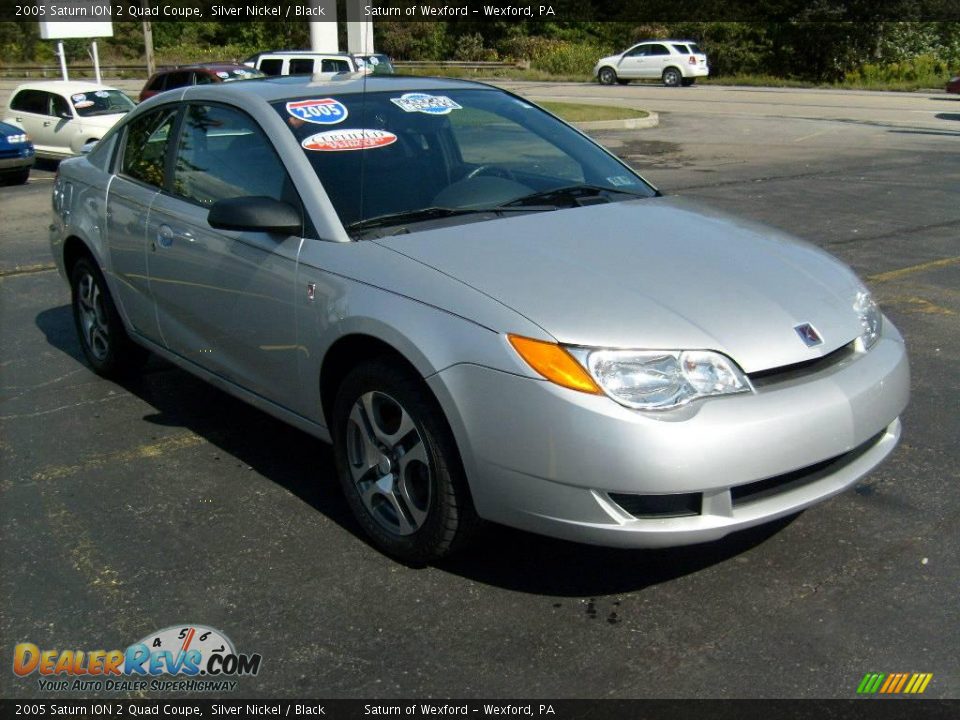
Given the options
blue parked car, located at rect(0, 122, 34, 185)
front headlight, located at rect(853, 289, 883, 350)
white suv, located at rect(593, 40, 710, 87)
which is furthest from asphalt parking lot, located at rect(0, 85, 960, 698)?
white suv, located at rect(593, 40, 710, 87)

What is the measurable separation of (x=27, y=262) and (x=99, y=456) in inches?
208

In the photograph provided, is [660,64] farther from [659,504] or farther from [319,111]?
[659,504]

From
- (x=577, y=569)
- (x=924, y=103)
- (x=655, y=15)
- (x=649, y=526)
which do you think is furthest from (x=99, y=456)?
(x=655, y=15)

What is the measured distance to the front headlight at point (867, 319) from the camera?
11.8ft

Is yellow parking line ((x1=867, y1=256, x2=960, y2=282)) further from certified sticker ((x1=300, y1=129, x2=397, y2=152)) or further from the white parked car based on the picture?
the white parked car

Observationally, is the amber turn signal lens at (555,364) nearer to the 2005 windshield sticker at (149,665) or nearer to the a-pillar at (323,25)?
the 2005 windshield sticker at (149,665)

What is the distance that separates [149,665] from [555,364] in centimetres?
156

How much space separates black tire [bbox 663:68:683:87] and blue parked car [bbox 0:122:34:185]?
27.0m

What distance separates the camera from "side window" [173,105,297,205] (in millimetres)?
4211

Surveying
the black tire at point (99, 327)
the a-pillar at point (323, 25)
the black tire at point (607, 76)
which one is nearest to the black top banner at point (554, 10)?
the a-pillar at point (323, 25)

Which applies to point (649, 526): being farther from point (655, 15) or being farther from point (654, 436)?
point (655, 15)

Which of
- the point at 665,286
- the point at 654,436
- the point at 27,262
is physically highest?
the point at 665,286

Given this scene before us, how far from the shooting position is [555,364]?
3066 millimetres

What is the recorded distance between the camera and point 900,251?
29.2ft
